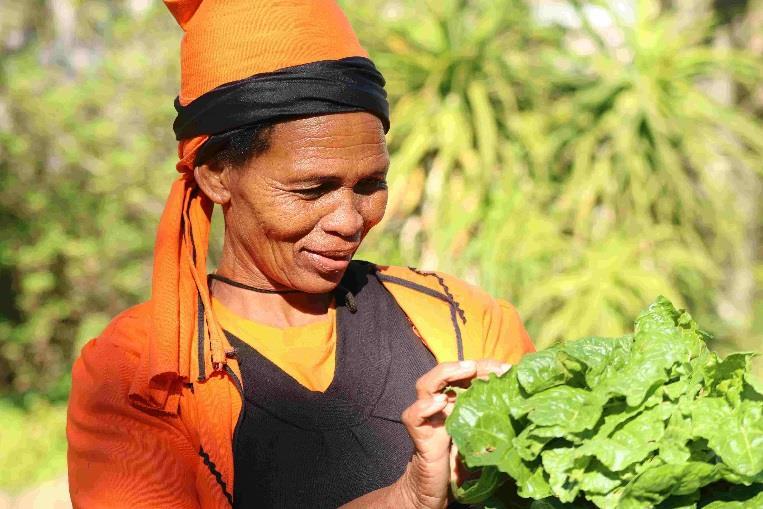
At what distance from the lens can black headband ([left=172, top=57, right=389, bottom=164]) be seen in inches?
80.4

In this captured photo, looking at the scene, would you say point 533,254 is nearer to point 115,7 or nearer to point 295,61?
point 295,61

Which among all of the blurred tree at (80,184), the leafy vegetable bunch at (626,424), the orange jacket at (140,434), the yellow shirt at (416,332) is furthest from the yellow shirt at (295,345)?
the blurred tree at (80,184)

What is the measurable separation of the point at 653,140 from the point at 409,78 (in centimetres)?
139

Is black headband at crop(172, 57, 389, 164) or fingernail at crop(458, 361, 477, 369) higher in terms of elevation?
black headband at crop(172, 57, 389, 164)

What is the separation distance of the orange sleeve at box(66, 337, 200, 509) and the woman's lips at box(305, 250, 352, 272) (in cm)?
42

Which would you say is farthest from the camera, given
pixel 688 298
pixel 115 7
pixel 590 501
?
pixel 115 7

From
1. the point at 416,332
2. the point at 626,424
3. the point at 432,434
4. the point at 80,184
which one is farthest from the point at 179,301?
the point at 80,184

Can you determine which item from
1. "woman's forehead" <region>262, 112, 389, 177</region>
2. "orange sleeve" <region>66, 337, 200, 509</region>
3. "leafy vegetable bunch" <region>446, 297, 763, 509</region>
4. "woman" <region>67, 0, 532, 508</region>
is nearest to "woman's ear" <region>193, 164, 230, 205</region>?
"woman" <region>67, 0, 532, 508</region>

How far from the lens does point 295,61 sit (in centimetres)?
208

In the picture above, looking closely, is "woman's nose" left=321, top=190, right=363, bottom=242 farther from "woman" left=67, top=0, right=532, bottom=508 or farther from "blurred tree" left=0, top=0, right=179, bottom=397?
"blurred tree" left=0, top=0, right=179, bottom=397

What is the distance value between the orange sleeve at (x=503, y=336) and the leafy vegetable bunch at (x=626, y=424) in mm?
526

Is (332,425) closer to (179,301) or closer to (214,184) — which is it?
(179,301)

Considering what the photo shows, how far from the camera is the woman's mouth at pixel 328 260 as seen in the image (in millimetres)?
2117

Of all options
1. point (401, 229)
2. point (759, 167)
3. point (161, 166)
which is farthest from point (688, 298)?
point (161, 166)
